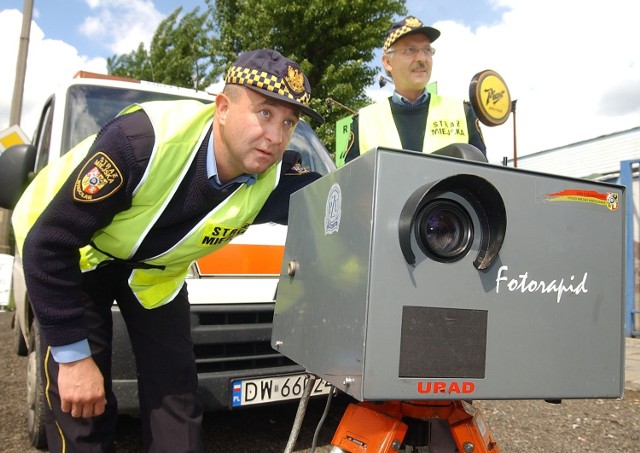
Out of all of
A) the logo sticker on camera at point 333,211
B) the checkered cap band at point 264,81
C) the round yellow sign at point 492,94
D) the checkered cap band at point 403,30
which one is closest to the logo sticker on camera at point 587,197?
the logo sticker on camera at point 333,211

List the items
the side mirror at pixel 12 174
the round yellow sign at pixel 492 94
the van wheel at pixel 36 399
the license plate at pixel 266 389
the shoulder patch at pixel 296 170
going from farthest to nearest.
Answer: the round yellow sign at pixel 492 94 < the van wheel at pixel 36 399 < the license plate at pixel 266 389 < the side mirror at pixel 12 174 < the shoulder patch at pixel 296 170

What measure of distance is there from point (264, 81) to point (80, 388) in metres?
1.03

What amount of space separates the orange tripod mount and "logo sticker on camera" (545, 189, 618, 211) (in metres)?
0.59

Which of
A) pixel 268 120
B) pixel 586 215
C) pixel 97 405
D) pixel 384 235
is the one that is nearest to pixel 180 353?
pixel 97 405

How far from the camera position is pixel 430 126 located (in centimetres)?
210

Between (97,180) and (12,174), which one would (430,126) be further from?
(12,174)

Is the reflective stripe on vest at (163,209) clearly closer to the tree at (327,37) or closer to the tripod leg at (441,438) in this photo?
the tripod leg at (441,438)

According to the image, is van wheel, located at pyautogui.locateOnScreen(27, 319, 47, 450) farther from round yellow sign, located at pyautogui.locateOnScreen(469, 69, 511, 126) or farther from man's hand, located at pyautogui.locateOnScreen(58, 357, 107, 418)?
round yellow sign, located at pyautogui.locateOnScreen(469, 69, 511, 126)

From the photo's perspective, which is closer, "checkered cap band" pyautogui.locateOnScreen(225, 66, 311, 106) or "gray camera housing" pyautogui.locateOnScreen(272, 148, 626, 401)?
"gray camera housing" pyautogui.locateOnScreen(272, 148, 626, 401)

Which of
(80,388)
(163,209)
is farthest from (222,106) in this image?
(80,388)

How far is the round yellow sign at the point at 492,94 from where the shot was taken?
280 inches

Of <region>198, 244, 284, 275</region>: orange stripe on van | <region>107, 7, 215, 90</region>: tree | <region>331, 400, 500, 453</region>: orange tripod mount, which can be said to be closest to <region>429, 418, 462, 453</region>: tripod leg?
<region>331, 400, 500, 453</region>: orange tripod mount

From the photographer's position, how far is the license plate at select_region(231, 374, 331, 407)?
8.93 ft

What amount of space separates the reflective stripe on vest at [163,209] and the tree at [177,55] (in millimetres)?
13342
